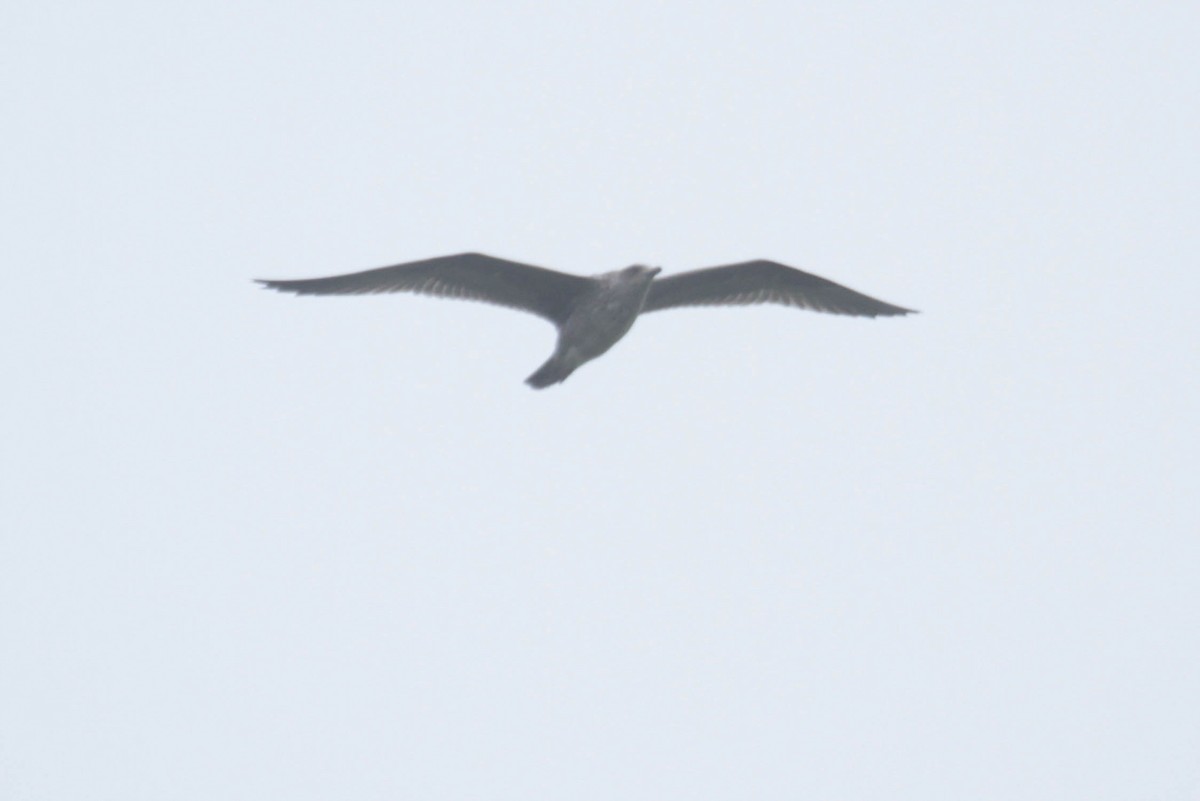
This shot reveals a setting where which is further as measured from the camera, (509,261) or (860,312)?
(860,312)

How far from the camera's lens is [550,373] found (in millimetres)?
15461

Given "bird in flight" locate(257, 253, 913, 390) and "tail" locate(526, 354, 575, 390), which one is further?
"tail" locate(526, 354, 575, 390)

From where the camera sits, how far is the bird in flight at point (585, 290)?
50.2ft

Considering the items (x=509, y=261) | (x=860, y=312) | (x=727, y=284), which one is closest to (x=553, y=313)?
(x=509, y=261)

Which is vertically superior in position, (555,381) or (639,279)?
(639,279)

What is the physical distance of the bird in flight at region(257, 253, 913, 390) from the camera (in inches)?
602

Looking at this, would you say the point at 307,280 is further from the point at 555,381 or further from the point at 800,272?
the point at 800,272

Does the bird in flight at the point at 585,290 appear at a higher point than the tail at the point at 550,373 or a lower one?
higher

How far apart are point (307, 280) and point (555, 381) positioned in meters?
2.61

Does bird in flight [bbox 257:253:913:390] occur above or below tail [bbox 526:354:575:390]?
above

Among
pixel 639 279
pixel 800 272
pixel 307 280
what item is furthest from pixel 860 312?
pixel 307 280

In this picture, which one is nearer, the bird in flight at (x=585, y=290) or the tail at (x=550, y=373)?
the bird in flight at (x=585, y=290)

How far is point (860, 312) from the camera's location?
661 inches

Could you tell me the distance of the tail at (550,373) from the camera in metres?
15.4
